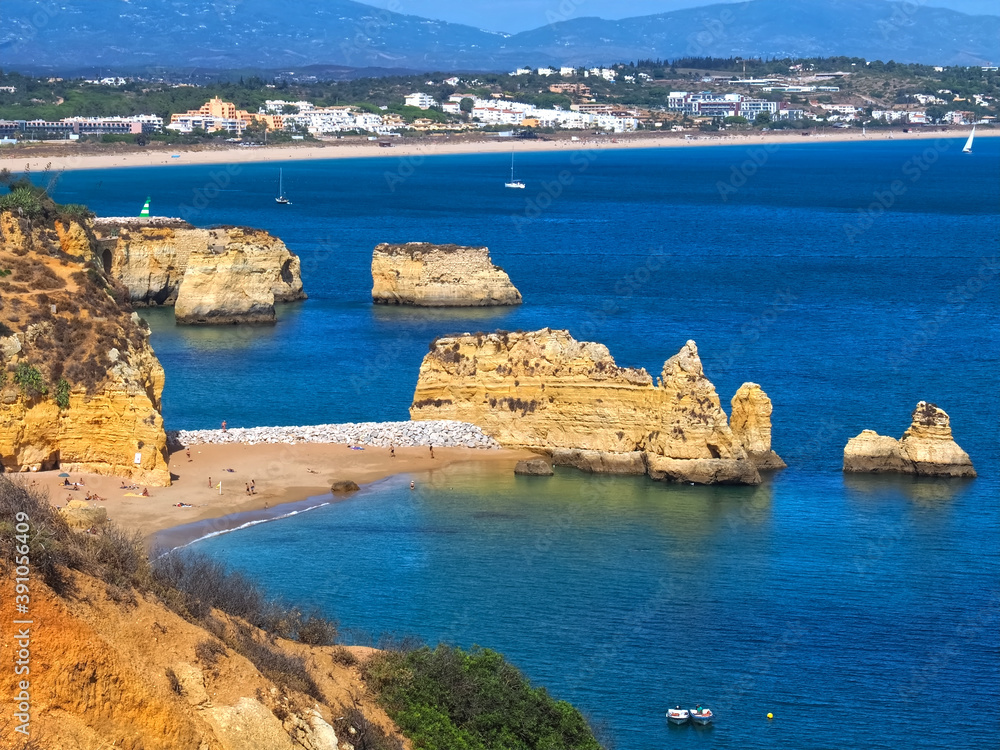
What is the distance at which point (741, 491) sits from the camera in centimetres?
4119

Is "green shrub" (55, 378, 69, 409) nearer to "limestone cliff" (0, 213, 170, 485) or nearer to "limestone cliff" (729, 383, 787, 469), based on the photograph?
"limestone cliff" (0, 213, 170, 485)

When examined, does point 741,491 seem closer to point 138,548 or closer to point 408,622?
point 408,622

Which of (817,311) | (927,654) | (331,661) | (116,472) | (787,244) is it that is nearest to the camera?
(331,661)

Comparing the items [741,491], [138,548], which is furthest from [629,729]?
[741,491]

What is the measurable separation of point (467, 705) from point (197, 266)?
5324 centimetres

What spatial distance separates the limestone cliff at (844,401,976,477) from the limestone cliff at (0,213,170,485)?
1904cm

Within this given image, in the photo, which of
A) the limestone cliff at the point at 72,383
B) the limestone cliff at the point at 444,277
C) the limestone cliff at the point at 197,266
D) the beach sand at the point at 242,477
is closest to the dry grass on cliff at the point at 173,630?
the beach sand at the point at 242,477

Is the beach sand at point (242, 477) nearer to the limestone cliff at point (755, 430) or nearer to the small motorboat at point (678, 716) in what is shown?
the limestone cliff at point (755, 430)

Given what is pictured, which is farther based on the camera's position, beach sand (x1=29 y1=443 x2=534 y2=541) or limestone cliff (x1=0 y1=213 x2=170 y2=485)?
limestone cliff (x1=0 y1=213 x2=170 y2=485)

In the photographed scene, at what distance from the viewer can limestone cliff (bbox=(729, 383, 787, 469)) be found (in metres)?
43.0

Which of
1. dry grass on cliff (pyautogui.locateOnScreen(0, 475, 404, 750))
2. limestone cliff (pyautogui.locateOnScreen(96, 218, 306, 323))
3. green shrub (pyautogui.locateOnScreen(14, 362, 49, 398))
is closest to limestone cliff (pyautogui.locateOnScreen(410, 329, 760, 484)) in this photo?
green shrub (pyautogui.locateOnScreen(14, 362, 49, 398))

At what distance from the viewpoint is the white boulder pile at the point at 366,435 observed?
44906mm

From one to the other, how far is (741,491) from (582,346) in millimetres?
6601

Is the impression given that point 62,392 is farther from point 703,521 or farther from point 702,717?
point 702,717
